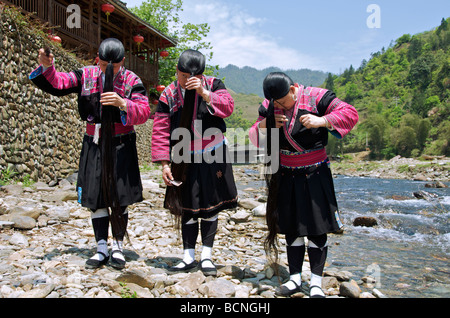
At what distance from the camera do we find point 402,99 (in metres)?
88.4

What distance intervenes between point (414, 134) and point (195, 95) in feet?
206

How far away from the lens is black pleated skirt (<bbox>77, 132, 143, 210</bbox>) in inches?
112

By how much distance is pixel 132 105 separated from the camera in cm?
276

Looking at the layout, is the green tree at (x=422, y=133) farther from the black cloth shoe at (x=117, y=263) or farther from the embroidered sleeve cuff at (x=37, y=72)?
the embroidered sleeve cuff at (x=37, y=72)

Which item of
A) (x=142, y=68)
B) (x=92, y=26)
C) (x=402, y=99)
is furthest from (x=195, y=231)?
(x=402, y=99)

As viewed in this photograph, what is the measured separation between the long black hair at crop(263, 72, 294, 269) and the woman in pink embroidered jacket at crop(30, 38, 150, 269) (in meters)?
1.06

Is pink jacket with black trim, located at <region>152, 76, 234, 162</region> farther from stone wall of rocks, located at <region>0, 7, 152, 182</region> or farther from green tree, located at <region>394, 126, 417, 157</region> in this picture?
green tree, located at <region>394, 126, 417, 157</region>

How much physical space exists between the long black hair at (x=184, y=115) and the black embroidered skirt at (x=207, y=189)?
0.05m

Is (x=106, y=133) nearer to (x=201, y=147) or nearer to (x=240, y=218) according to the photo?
(x=201, y=147)

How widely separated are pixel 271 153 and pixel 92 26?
13101 mm

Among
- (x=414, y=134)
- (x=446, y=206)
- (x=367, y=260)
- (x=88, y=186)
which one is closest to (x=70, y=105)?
(x=88, y=186)

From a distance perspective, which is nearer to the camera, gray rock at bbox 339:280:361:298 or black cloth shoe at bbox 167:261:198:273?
gray rock at bbox 339:280:361:298

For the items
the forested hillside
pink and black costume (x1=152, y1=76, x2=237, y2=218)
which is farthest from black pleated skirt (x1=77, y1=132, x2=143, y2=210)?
the forested hillside
